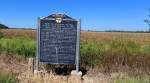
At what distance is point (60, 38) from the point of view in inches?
527

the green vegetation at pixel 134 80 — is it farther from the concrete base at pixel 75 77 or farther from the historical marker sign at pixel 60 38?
the historical marker sign at pixel 60 38

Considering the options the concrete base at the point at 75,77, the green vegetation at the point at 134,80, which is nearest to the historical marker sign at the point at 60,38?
the concrete base at the point at 75,77

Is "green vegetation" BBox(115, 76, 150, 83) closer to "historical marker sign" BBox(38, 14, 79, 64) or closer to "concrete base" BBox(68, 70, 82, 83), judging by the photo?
"concrete base" BBox(68, 70, 82, 83)

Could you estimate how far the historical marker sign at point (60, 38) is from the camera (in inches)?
526

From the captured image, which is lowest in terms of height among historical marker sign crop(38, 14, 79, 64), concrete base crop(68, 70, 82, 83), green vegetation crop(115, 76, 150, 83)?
concrete base crop(68, 70, 82, 83)

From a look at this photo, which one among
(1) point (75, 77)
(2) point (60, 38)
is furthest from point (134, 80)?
(2) point (60, 38)

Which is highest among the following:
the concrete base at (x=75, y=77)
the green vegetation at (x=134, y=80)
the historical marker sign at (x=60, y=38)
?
the historical marker sign at (x=60, y=38)

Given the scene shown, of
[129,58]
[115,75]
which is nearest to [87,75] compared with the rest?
[115,75]

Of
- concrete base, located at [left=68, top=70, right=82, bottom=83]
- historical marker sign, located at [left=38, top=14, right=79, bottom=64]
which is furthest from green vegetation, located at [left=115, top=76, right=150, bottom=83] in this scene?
historical marker sign, located at [left=38, top=14, right=79, bottom=64]

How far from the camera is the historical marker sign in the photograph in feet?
43.9

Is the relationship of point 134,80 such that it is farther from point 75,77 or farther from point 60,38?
point 60,38

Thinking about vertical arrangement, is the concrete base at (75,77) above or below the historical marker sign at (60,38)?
below

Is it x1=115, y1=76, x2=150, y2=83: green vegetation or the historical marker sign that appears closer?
x1=115, y1=76, x2=150, y2=83: green vegetation

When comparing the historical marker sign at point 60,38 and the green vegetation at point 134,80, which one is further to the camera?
the historical marker sign at point 60,38
